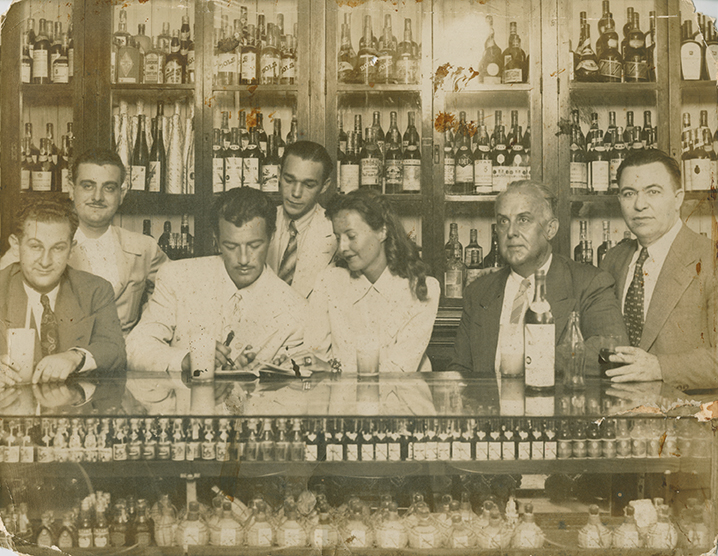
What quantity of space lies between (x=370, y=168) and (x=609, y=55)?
2.94 ft

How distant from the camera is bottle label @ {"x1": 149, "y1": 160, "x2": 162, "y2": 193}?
233 cm

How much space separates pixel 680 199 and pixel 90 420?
2028mm

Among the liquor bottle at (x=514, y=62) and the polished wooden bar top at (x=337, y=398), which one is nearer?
the polished wooden bar top at (x=337, y=398)

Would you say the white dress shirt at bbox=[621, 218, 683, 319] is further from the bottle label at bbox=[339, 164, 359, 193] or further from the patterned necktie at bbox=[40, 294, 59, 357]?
the patterned necktie at bbox=[40, 294, 59, 357]

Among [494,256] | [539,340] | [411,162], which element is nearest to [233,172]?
[411,162]

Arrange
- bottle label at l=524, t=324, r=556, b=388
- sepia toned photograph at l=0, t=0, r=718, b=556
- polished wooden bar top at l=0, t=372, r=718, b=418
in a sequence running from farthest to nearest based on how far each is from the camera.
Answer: sepia toned photograph at l=0, t=0, r=718, b=556, bottle label at l=524, t=324, r=556, b=388, polished wooden bar top at l=0, t=372, r=718, b=418

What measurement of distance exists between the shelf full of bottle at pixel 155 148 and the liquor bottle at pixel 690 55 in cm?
168

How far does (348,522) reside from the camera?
7.37 ft

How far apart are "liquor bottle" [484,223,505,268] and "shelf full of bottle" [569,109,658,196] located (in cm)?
30

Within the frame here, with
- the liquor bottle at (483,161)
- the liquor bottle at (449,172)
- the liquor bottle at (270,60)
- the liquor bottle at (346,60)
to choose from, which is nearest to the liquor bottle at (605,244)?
the liquor bottle at (483,161)

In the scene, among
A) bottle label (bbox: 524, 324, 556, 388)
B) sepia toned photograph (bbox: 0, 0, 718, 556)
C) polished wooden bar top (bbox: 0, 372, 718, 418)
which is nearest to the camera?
polished wooden bar top (bbox: 0, 372, 718, 418)

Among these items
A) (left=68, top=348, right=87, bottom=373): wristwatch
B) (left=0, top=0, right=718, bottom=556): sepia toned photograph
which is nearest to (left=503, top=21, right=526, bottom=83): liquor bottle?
(left=0, top=0, right=718, bottom=556): sepia toned photograph

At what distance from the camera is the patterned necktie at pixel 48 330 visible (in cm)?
233

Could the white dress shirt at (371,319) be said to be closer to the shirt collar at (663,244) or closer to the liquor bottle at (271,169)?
the liquor bottle at (271,169)
